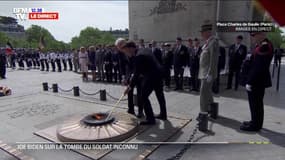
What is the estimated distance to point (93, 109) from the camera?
5594 millimetres

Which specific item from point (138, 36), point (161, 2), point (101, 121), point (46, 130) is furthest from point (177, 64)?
point (138, 36)

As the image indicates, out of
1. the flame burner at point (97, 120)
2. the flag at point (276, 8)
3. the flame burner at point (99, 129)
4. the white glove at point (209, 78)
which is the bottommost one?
the flame burner at point (99, 129)

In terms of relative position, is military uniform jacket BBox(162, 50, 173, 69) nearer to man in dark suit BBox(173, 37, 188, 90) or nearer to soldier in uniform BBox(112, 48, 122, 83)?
man in dark suit BBox(173, 37, 188, 90)

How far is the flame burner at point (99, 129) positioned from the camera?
3.53 meters

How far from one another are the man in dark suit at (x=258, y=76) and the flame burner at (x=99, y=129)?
226 centimetres

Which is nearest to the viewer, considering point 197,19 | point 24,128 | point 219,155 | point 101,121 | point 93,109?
point 219,155

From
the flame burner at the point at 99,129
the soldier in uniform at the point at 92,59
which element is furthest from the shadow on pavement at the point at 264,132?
the soldier in uniform at the point at 92,59

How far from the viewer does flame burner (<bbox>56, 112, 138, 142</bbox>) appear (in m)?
3.53

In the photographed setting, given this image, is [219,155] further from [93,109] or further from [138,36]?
[138,36]

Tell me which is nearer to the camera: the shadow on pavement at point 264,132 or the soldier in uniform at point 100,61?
the shadow on pavement at point 264,132

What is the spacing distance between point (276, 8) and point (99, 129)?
344cm

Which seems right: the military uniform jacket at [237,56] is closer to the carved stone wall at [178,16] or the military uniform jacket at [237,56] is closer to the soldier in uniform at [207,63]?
the soldier in uniform at [207,63]

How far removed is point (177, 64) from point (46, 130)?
510 cm

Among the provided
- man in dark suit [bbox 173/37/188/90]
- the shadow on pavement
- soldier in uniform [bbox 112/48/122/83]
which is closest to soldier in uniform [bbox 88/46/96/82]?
soldier in uniform [bbox 112/48/122/83]
